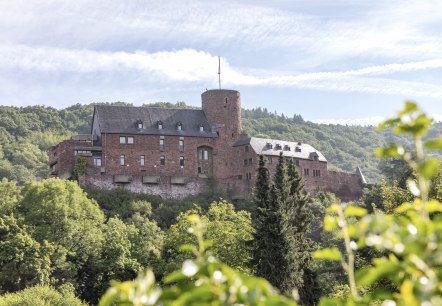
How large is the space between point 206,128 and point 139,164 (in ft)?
27.3

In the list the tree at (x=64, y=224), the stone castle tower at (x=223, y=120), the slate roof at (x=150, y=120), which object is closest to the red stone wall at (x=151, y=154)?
the slate roof at (x=150, y=120)

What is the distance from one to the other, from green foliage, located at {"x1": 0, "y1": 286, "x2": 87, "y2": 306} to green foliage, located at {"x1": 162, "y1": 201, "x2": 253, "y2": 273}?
6703mm

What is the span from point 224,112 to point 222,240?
2722 centimetres

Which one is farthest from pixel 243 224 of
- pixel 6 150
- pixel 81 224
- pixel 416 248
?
pixel 6 150

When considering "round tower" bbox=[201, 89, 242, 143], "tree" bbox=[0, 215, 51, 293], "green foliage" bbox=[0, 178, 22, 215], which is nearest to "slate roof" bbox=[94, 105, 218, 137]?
"round tower" bbox=[201, 89, 242, 143]

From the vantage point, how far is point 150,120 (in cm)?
8044

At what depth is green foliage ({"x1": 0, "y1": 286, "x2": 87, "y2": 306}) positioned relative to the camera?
50094mm

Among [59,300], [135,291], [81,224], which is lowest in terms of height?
[59,300]

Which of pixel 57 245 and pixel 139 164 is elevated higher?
pixel 139 164

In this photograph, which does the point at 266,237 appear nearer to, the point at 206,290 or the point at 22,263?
the point at 22,263

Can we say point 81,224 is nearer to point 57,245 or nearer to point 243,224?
point 57,245

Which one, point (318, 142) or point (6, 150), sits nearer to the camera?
point (6, 150)

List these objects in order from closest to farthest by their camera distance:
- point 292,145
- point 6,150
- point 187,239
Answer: point 187,239, point 292,145, point 6,150

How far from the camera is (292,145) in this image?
87.0 m
